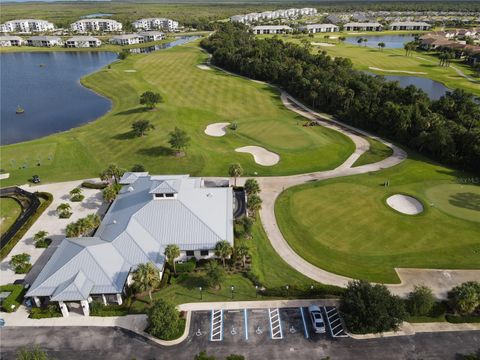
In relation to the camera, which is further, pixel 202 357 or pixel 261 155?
pixel 261 155

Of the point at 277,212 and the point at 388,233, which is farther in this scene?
the point at 277,212

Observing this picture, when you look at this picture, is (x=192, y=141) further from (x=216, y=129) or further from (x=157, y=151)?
(x=216, y=129)

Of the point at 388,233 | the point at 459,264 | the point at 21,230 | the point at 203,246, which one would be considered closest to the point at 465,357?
the point at 459,264

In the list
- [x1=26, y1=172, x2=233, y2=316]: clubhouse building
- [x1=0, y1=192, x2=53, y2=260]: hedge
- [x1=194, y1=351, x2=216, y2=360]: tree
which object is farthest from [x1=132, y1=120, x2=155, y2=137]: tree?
[x1=194, y1=351, x2=216, y2=360]: tree

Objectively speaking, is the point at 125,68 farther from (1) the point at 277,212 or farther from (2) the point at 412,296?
(2) the point at 412,296

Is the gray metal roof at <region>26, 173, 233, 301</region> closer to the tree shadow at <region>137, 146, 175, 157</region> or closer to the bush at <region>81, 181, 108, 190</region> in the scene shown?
the bush at <region>81, 181, 108, 190</region>

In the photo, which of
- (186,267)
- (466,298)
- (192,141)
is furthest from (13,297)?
(192,141)

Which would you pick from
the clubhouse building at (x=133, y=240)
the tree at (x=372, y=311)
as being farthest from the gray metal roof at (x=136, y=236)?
the tree at (x=372, y=311)
